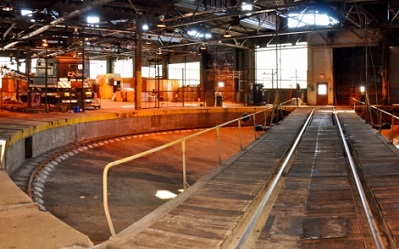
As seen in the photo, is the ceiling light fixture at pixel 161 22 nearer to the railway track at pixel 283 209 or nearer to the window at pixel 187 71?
the railway track at pixel 283 209

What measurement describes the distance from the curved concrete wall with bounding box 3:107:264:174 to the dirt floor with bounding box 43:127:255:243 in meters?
1.03

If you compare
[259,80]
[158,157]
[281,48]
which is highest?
[281,48]

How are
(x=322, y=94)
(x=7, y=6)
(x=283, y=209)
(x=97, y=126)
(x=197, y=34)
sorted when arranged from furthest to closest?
(x=322, y=94) < (x=197, y=34) < (x=97, y=126) < (x=7, y=6) < (x=283, y=209)

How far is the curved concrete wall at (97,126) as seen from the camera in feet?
49.0

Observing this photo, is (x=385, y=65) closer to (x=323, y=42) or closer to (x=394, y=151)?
(x=323, y=42)

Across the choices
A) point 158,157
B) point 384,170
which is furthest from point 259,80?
point 384,170

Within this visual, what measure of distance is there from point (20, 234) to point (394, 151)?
417 inches

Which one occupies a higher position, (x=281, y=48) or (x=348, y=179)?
(x=281, y=48)

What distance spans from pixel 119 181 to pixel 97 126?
24.5 ft

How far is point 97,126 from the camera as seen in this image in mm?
21734

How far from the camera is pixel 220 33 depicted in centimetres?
3666

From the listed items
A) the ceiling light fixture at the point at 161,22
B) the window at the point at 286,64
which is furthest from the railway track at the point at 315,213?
the window at the point at 286,64

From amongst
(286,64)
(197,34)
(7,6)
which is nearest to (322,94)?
(286,64)

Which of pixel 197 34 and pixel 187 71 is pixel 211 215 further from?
pixel 187 71
